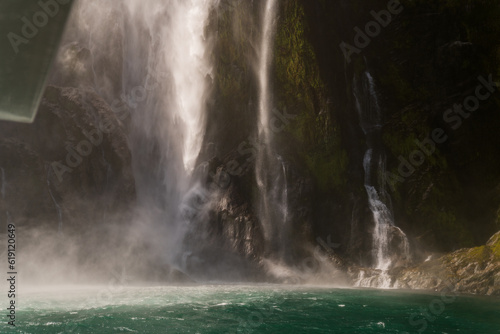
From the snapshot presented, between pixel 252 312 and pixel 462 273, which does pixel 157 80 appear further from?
pixel 462 273

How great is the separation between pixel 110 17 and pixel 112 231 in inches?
507

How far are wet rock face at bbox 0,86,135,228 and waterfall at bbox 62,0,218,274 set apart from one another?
195 cm

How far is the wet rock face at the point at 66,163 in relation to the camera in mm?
22547

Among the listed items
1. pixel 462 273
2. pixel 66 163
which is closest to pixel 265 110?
pixel 66 163

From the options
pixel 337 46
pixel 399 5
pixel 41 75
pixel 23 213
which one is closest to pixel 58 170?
pixel 23 213

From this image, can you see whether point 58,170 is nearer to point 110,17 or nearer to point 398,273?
point 110,17

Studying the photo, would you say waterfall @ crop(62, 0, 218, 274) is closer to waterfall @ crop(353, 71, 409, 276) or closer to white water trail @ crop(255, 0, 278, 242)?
white water trail @ crop(255, 0, 278, 242)

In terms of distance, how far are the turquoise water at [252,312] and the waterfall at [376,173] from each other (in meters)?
4.99

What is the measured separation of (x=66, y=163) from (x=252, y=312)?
14714 mm

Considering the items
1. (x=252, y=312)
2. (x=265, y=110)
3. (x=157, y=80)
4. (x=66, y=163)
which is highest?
(x=157, y=80)

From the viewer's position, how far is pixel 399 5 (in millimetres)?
24719

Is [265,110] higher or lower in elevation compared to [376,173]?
higher

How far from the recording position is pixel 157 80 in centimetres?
2908

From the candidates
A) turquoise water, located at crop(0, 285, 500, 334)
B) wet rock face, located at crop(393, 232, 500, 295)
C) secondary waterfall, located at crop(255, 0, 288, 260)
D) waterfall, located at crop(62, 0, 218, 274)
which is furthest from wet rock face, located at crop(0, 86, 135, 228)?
wet rock face, located at crop(393, 232, 500, 295)
